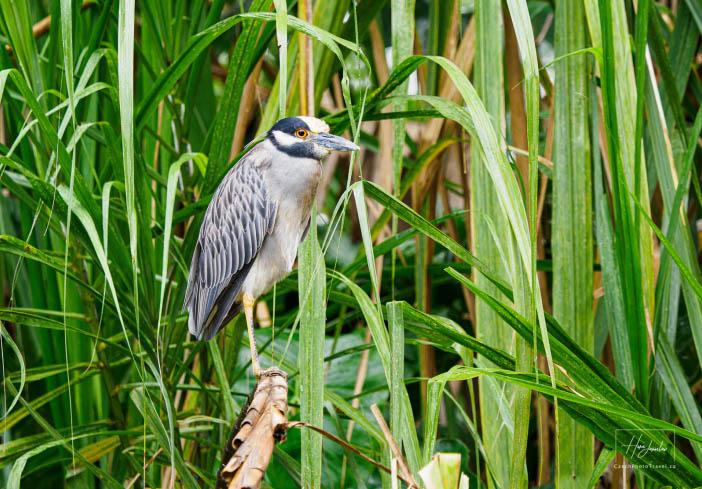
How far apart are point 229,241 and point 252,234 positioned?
73mm

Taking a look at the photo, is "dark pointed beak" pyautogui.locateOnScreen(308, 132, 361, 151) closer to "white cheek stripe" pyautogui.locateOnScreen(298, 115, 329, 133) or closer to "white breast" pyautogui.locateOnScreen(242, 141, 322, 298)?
"white cheek stripe" pyautogui.locateOnScreen(298, 115, 329, 133)

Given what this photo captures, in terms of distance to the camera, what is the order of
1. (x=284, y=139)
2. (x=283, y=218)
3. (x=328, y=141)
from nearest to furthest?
(x=328, y=141) → (x=284, y=139) → (x=283, y=218)

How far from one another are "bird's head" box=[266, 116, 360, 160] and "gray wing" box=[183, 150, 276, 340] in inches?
5.9

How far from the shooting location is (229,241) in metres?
1.58

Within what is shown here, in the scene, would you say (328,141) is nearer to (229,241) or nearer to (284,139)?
(284,139)

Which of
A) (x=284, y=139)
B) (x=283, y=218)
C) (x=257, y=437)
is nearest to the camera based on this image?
(x=257, y=437)

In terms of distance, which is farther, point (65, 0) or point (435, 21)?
point (435, 21)

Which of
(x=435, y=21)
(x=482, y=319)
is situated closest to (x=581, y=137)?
(x=482, y=319)

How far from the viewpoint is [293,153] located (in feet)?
4.67

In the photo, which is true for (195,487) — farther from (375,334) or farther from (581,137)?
(581,137)

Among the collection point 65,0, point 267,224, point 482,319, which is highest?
point 65,0

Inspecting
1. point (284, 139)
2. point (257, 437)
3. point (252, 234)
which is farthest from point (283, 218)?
point (257, 437)

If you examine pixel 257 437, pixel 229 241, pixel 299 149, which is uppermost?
pixel 299 149

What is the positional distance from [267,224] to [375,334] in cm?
66
